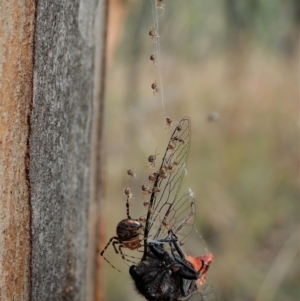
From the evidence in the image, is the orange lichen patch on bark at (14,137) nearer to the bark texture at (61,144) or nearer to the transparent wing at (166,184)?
the bark texture at (61,144)

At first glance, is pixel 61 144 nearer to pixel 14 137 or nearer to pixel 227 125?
pixel 14 137

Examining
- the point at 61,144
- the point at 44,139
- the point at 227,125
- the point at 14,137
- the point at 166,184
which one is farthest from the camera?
the point at 227,125

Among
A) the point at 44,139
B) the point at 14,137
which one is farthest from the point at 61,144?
the point at 14,137

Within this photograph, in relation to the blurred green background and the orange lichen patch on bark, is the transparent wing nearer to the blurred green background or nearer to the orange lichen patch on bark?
the orange lichen patch on bark

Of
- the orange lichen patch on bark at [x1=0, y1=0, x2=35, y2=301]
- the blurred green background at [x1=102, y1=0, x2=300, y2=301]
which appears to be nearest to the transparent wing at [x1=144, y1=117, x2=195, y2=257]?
the orange lichen patch on bark at [x1=0, y1=0, x2=35, y2=301]

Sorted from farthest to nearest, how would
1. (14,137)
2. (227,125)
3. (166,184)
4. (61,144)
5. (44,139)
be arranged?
(227,125)
(166,184)
(61,144)
(44,139)
(14,137)

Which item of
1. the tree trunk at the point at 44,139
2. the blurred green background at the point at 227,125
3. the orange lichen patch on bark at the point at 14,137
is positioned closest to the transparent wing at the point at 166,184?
the tree trunk at the point at 44,139
